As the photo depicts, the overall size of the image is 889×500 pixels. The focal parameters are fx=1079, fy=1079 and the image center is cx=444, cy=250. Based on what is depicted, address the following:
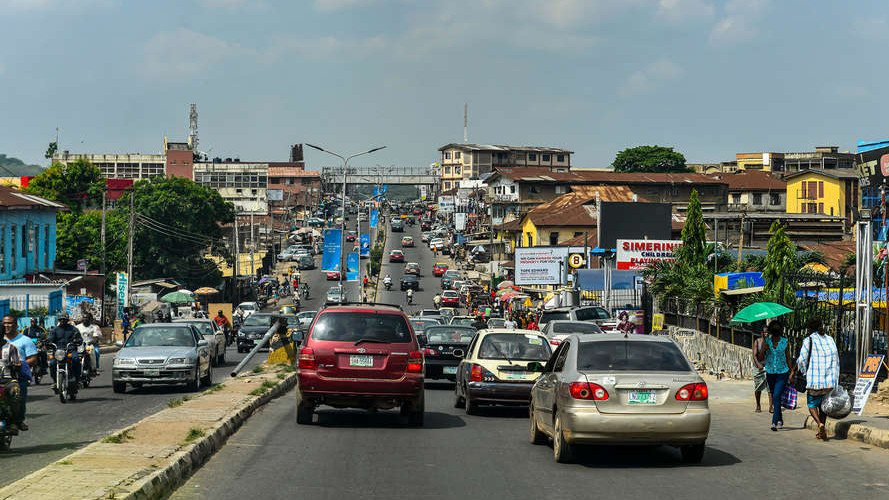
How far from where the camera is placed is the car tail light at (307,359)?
16.3 m

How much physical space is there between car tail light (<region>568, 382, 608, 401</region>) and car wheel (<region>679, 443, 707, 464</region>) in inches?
51.5

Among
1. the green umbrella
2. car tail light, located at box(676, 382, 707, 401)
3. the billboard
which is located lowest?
car tail light, located at box(676, 382, 707, 401)

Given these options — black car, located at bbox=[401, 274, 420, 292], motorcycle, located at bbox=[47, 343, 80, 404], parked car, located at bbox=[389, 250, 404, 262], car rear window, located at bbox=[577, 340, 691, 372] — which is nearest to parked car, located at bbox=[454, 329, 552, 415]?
car rear window, located at bbox=[577, 340, 691, 372]

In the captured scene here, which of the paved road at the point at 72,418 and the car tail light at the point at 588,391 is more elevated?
the car tail light at the point at 588,391

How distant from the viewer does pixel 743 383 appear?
2697 cm

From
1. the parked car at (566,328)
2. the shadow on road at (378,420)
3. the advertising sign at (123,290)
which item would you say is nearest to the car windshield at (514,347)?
the shadow on road at (378,420)

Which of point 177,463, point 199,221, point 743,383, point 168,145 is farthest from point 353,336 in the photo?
point 168,145

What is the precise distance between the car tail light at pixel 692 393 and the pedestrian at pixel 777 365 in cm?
493

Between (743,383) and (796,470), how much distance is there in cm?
1506

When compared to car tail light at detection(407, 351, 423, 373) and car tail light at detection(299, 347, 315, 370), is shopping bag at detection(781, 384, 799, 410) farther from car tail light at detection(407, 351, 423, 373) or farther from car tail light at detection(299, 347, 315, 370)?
car tail light at detection(299, 347, 315, 370)

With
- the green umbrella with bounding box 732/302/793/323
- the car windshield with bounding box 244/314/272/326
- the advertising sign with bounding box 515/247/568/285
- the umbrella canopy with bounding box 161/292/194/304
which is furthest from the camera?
the advertising sign with bounding box 515/247/568/285

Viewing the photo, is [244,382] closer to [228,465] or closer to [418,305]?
[228,465]

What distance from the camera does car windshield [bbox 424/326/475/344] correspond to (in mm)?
25953

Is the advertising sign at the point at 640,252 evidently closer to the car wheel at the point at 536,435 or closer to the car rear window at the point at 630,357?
the car wheel at the point at 536,435
